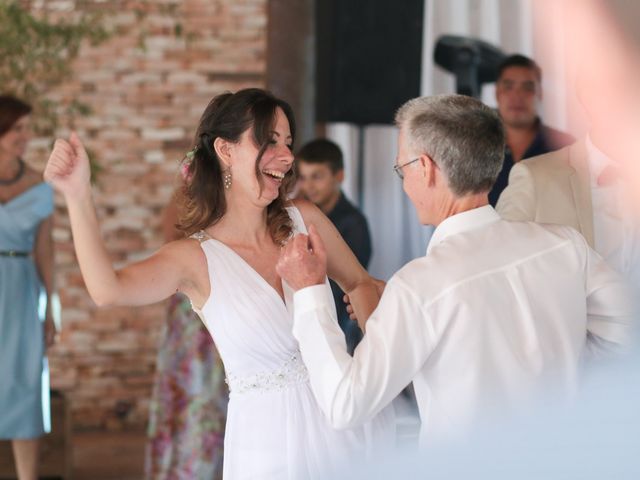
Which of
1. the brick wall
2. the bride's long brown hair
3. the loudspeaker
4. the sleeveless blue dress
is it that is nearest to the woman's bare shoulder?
the bride's long brown hair

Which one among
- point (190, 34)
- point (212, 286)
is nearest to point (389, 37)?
point (190, 34)

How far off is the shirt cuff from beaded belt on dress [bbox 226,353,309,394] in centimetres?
52

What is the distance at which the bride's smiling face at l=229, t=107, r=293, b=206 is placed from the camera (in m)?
2.63

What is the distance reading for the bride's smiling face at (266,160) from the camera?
2631 mm

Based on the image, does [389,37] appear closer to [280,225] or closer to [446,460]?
[280,225]

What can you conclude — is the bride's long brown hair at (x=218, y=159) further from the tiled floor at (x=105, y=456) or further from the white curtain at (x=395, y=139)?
the white curtain at (x=395, y=139)

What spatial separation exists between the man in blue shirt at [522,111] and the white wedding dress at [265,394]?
188 cm

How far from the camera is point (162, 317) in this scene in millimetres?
6879

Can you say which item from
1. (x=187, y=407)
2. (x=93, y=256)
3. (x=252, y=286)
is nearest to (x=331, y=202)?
(x=187, y=407)

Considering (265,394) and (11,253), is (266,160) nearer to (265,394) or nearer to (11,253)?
(265,394)

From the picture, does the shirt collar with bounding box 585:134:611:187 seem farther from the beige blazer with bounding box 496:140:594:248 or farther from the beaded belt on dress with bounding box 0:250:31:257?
the beaded belt on dress with bounding box 0:250:31:257

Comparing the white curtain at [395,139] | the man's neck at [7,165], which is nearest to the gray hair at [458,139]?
the man's neck at [7,165]

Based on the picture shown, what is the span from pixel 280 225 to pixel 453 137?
0.77 meters

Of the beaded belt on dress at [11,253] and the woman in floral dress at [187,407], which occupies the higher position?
the beaded belt on dress at [11,253]
